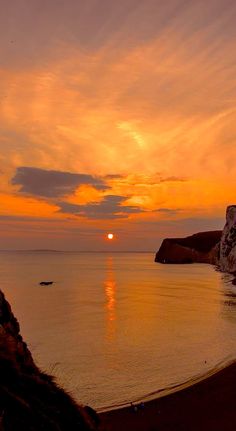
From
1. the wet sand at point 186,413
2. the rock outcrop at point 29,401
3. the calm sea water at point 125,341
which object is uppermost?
the rock outcrop at point 29,401

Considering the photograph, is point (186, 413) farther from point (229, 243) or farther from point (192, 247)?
point (192, 247)

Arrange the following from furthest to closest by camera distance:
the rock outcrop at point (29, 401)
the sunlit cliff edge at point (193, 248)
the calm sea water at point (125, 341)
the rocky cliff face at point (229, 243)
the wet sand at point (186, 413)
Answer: the sunlit cliff edge at point (193, 248)
the rocky cliff face at point (229, 243)
the calm sea water at point (125, 341)
the wet sand at point (186, 413)
the rock outcrop at point (29, 401)

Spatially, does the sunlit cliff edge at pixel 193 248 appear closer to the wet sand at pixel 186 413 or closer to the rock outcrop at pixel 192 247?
the rock outcrop at pixel 192 247

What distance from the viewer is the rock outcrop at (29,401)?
629 cm

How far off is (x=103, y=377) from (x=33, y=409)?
12.2m

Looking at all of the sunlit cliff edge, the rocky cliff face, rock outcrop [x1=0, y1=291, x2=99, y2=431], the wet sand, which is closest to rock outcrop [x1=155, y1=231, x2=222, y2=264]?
the sunlit cliff edge

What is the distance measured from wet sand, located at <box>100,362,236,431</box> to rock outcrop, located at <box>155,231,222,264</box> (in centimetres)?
15083

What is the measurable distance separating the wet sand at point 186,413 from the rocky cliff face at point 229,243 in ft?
297

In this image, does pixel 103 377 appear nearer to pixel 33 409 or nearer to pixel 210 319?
pixel 33 409

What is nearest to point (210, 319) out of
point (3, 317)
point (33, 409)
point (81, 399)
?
point (81, 399)

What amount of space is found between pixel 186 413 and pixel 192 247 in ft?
518

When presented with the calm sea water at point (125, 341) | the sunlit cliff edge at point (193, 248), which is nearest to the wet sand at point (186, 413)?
the calm sea water at point (125, 341)

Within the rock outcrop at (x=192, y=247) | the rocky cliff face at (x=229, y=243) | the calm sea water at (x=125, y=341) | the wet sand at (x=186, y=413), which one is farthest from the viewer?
the rock outcrop at (x=192, y=247)

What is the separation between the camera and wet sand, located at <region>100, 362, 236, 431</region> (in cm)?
1296
